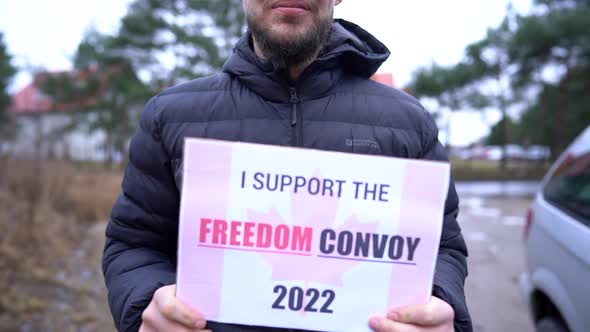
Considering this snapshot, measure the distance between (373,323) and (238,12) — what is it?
16.5m

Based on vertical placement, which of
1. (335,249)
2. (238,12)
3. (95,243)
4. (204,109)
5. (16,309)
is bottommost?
(95,243)

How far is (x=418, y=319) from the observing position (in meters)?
0.99

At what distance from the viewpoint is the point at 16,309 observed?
3.93m

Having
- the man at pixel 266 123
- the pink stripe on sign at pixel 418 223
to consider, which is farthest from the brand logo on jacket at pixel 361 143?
the pink stripe on sign at pixel 418 223

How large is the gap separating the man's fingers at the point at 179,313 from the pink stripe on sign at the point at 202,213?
0.02m

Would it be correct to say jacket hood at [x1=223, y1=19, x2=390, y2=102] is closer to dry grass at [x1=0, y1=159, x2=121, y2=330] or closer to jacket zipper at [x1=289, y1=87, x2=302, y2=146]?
jacket zipper at [x1=289, y1=87, x2=302, y2=146]

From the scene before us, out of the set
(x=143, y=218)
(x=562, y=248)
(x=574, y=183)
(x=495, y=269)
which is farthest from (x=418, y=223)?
(x=495, y=269)

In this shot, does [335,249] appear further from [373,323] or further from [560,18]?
[560,18]

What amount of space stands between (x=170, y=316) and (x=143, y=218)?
1.16 ft

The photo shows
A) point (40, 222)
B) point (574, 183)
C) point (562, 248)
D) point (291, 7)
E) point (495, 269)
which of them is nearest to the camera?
point (291, 7)

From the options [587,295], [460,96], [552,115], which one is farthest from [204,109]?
[552,115]

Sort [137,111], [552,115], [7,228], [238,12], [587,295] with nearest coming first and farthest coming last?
[587,295], [7,228], [238,12], [137,111], [552,115]

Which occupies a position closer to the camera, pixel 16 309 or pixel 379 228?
pixel 379 228

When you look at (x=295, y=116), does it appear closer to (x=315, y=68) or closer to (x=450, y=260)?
(x=315, y=68)
